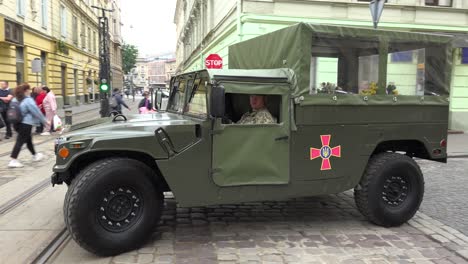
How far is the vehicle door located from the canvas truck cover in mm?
280

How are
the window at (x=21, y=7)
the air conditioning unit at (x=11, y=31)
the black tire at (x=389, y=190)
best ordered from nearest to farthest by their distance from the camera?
the black tire at (x=389, y=190), the air conditioning unit at (x=11, y=31), the window at (x=21, y=7)

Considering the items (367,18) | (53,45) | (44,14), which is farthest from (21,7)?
(367,18)

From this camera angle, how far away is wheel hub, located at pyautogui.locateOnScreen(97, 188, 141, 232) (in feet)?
14.7

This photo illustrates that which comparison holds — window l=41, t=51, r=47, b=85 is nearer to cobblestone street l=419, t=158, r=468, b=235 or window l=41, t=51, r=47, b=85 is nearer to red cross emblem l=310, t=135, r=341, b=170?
cobblestone street l=419, t=158, r=468, b=235

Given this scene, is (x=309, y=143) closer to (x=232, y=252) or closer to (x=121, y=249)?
(x=232, y=252)

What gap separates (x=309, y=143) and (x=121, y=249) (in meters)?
2.29

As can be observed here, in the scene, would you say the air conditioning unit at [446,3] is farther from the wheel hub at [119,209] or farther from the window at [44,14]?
the window at [44,14]

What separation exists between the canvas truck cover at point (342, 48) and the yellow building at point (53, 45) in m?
16.9

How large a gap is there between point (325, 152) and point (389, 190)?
3.56 feet

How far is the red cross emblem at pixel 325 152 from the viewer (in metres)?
5.23

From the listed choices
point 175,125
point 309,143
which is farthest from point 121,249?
point 309,143

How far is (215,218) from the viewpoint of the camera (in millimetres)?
5859

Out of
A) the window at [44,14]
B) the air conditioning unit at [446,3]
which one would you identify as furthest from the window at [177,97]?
the window at [44,14]

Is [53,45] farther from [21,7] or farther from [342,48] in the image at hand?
[342,48]
